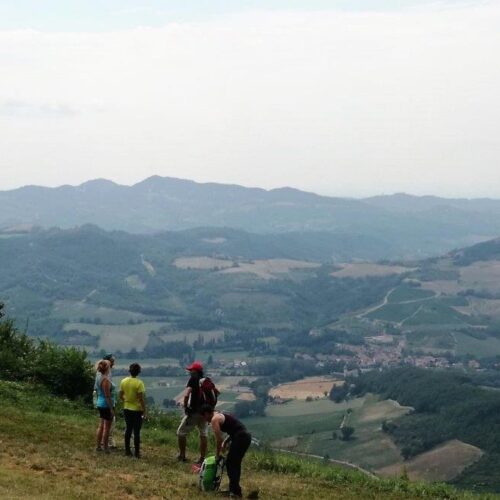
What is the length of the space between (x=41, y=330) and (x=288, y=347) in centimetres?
4999

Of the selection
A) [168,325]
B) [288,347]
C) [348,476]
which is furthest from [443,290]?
[348,476]

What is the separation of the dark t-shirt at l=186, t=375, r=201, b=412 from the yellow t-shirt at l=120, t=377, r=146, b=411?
972 millimetres

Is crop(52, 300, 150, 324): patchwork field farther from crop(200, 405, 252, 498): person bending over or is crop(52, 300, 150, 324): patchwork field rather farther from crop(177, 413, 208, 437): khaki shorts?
crop(200, 405, 252, 498): person bending over

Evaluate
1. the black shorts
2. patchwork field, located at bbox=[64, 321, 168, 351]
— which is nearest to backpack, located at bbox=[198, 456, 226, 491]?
the black shorts

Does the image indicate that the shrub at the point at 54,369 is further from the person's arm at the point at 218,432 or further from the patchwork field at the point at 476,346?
the patchwork field at the point at 476,346

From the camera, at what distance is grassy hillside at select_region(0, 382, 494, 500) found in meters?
12.4

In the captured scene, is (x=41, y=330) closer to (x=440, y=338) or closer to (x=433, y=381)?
(x=440, y=338)

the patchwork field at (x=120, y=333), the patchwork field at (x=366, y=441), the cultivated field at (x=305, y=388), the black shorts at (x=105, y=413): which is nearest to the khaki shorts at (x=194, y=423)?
the black shorts at (x=105, y=413)

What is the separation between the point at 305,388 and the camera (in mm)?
104688

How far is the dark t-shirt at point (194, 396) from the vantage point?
47.7 feet

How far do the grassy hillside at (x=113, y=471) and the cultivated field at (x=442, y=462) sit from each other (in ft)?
123

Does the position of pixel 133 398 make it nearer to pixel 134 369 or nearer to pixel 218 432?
pixel 134 369

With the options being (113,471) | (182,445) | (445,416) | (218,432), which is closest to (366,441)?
(445,416)

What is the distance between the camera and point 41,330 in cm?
15188
